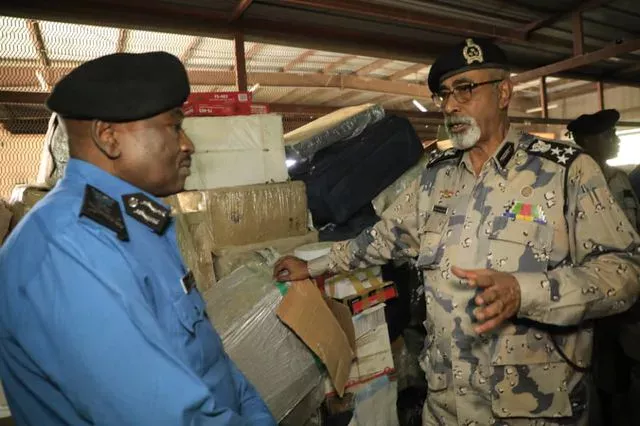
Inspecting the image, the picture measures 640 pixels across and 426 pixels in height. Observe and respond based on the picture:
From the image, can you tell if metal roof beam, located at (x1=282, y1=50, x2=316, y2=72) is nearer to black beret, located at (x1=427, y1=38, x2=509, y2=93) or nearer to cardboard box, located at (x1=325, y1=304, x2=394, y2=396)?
black beret, located at (x1=427, y1=38, x2=509, y2=93)

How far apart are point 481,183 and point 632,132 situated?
23.3ft

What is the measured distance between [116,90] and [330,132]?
5.40ft

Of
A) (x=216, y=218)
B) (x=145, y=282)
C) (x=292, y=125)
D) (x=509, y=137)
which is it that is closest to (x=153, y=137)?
(x=145, y=282)

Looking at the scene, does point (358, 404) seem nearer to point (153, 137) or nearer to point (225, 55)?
point (153, 137)

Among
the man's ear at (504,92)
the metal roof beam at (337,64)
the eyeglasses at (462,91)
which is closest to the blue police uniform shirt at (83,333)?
the eyeglasses at (462,91)

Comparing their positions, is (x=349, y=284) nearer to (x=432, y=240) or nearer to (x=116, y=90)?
(x=432, y=240)

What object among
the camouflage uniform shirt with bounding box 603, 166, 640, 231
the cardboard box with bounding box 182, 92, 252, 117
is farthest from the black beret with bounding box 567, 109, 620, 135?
the cardboard box with bounding box 182, 92, 252, 117

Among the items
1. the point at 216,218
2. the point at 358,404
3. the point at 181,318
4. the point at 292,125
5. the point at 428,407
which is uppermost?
the point at 292,125

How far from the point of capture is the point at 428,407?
1.67m

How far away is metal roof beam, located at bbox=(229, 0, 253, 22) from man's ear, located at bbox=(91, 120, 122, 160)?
1553mm

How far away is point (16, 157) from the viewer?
2547 mm

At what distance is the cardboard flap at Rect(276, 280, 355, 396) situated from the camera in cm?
169

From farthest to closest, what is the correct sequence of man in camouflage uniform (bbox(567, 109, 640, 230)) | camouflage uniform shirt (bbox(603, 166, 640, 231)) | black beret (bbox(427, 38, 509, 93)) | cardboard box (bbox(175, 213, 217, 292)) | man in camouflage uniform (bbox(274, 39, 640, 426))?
man in camouflage uniform (bbox(567, 109, 640, 230)) < camouflage uniform shirt (bbox(603, 166, 640, 231)) < cardboard box (bbox(175, 213, 217, 292)) < black beret (bbox(427, 38, 509, 93)) < man in camouflage uniform (bbox(274, 39, 640, 426))

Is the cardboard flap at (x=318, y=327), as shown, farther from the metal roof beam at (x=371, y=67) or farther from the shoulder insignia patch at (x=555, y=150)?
the metal roof beam at (x=371, y=67)
